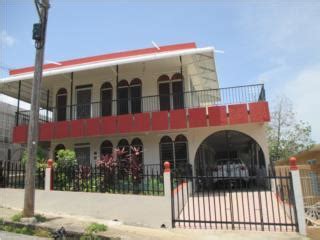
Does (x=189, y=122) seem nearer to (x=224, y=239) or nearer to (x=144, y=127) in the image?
(x=144, y=127)

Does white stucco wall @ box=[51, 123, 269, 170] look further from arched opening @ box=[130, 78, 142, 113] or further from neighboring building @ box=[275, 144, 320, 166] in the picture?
neighboring building @ box=[275, 144, 320, 166]

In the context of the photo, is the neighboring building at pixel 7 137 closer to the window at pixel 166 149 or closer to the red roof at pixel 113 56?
the red roof at pixel 113 56

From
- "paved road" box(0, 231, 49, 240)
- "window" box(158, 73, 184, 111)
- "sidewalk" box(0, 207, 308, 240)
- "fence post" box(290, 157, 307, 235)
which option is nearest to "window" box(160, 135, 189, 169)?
"window" box(158, 73, 184, 111)

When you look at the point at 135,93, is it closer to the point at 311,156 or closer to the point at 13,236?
the point at 13,236

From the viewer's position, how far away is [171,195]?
8.97 m

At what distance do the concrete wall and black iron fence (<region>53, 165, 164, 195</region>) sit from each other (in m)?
0.44

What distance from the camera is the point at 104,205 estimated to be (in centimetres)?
958

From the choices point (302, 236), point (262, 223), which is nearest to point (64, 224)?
point (262, 223)

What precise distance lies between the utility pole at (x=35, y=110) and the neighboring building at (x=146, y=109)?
480 centimetres

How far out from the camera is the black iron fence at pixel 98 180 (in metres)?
10.0

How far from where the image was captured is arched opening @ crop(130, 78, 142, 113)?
634 inches

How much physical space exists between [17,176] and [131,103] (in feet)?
22.7

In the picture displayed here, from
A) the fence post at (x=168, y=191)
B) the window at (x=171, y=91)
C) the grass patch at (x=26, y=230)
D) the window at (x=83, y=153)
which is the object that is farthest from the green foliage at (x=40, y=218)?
the window at (x=171, y=91)

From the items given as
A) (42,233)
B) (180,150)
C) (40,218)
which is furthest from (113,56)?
(42,233)
